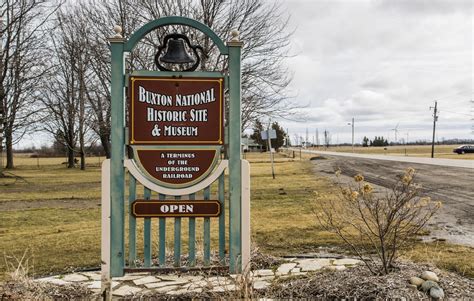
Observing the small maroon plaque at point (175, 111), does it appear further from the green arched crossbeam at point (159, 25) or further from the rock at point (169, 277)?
the rock at point (169, 277)

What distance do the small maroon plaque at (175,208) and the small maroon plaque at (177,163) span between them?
0.21 meters

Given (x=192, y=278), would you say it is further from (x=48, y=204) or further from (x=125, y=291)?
(x=48, y=204)

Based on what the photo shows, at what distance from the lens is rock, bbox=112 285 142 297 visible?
420 centimetres

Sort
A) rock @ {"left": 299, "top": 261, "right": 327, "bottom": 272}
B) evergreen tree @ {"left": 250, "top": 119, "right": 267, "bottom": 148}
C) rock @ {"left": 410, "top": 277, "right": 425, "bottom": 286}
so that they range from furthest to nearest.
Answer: evergreen tree @ {"left": 250, "top": 119, "right": 267, "bottom": 148} < rock @ {"left": 299, "top": 261, "right": 327, "bottom": 272} < rock @ {"left": 410, "top": 277, "right": 425, "bottom": 286}

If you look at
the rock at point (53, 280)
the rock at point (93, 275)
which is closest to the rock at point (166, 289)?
the rock at point (93, 275)

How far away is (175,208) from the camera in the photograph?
4.22 metres

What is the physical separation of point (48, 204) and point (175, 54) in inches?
398

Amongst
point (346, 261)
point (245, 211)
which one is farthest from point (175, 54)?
point (346, 261)

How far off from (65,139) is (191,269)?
32.3 m

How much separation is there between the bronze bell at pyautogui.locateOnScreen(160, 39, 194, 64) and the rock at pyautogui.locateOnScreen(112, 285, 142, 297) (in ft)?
7.67

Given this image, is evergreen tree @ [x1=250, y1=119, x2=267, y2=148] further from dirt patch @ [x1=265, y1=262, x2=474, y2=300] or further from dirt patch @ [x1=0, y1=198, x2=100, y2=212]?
dirt patch @ [x1=265, y1=262, x2=474, y2=300]

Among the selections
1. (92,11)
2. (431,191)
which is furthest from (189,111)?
(92,11)

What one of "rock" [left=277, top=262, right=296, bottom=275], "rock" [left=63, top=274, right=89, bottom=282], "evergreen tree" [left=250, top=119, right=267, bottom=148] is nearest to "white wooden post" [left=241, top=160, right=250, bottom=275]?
"rock" [left=277, top=262, right=296, bottom=275]

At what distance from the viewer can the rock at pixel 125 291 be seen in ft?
13.8
